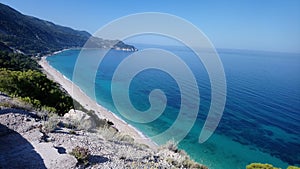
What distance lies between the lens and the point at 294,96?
55.9m

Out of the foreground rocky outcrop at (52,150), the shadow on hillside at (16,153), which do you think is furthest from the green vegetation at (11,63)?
the shadow on hillside at (16,153)

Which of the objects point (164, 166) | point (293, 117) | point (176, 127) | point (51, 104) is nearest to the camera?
point (164, 166)

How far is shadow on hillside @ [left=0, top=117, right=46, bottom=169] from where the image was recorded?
181 inches

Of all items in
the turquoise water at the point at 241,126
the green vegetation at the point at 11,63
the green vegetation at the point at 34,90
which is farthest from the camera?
the green vegetation at the point at 11,63

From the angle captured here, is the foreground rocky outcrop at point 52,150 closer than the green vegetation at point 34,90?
Yes

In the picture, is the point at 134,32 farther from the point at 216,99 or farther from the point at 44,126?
the point at 216,99

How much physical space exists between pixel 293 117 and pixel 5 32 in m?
98.9

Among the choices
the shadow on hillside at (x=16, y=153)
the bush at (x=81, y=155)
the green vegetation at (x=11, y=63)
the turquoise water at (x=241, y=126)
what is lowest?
the turquoise water at (x=241, y=126)

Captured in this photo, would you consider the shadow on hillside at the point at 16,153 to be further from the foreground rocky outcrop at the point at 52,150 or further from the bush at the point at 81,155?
the bush at the point at 81,155

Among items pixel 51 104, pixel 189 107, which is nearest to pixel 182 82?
pixel 189 107

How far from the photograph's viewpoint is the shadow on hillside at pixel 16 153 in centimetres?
460

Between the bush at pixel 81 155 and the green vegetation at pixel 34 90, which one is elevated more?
the bush at pixel 81 155

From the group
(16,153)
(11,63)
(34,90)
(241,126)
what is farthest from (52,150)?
(11,63)

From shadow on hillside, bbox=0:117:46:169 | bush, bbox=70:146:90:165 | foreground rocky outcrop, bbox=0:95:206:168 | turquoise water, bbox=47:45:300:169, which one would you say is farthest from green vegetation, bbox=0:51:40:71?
bush, bbox=70:146:90:165
